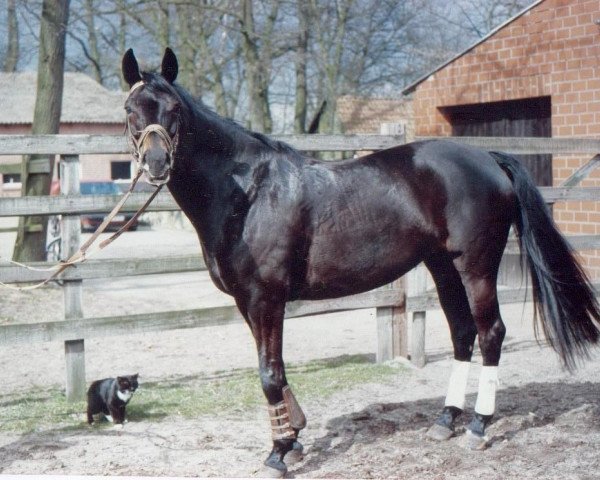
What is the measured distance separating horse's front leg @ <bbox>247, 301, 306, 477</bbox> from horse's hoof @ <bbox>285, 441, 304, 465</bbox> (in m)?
0.04

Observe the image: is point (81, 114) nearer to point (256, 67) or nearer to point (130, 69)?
point (256, 67)

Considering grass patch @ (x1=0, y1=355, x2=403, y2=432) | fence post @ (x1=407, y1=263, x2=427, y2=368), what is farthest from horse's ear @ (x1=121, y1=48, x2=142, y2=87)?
fence post @ (x1=407, y1=263, x2=427, y2=368)

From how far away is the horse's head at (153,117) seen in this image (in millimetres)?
3406

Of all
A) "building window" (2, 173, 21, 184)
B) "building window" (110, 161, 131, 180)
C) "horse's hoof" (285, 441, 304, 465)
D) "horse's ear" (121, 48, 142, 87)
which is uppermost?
"building window" (110, 161, 131, 180)

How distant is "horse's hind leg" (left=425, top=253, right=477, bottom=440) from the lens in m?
4.52

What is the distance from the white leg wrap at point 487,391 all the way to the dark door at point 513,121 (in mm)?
6470

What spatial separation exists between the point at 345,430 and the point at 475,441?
0.81 m

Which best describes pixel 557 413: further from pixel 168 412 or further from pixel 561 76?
pixel 561 76

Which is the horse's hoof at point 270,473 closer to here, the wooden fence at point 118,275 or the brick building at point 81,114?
the wooden fence at point 118,275

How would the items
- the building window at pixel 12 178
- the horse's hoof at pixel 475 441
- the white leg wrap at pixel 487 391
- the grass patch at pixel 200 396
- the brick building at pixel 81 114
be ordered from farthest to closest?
the brick building at pixel 81 114 → the building window at pixel 12 178 → the grass patch at pixel 200 396 → the white leg wrap at pixel 487 391 → the horse's hoof at pixel 475 441

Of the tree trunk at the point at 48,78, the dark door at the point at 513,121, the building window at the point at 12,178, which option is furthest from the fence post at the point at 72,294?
the building window at the point at 12,178

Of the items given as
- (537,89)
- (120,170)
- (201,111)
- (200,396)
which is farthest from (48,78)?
(120,170)

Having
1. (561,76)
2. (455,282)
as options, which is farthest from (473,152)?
(561,76)

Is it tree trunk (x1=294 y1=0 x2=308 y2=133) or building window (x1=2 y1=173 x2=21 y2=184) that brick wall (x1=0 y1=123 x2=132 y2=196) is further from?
tree trunk (x1=294 y1=0 x2=308 y2=133)
